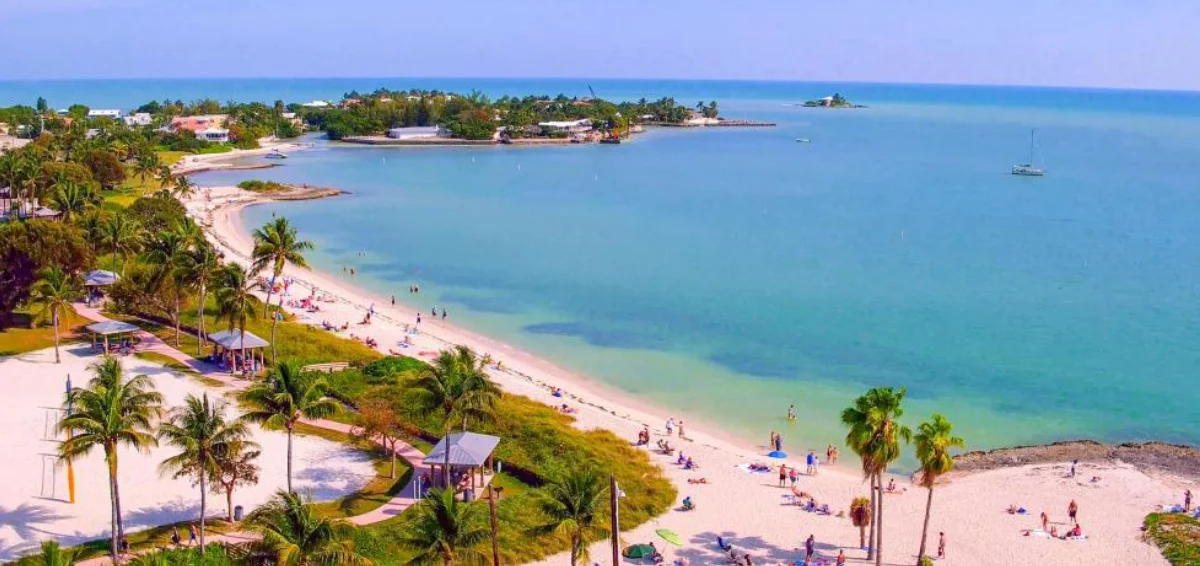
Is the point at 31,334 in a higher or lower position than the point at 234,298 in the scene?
lower

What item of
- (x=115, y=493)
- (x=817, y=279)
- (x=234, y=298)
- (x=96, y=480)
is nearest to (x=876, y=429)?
(x=115, y=493)

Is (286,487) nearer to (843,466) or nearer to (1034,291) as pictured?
(843,466)

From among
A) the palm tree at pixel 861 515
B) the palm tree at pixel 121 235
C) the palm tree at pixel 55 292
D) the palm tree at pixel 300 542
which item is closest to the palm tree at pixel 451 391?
the palm tree at pixel 300 542

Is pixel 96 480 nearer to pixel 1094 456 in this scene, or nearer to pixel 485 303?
pixel 485 303

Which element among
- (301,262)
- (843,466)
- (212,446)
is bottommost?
(843,466)

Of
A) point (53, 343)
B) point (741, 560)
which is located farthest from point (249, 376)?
point (741, 560)

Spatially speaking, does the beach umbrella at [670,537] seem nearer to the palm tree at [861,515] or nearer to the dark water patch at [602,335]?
the palm tree at [861,515]
